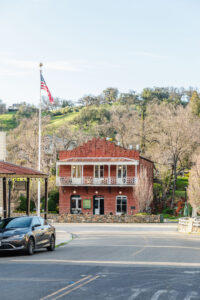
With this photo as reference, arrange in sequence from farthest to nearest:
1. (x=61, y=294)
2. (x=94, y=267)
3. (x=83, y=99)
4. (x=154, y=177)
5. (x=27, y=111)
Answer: (x=83, y=99)
(x=27, y=111)
(x=154, y=177)
(x=94, y=267)
(x=61, y=294)

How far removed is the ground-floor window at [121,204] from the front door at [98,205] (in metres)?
1.90

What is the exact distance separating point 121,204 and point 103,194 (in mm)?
2412

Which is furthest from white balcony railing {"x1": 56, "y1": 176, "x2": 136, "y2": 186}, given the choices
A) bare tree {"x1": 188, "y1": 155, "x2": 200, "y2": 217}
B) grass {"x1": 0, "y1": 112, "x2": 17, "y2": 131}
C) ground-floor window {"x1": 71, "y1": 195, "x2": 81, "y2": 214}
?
grass {"x1": 0, "y1": 112, "x2": 17, "y2": 131}

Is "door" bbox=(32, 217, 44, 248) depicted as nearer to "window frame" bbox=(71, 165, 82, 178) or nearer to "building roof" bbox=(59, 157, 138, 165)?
"building roof" bbox=(59, 157, 138, 165)

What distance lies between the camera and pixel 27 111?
163125 millimetres

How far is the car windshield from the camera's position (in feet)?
72.6

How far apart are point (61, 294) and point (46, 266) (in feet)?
18.7

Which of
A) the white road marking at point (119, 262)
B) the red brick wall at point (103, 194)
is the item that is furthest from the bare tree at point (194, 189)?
the white road marking at point (119, 262)

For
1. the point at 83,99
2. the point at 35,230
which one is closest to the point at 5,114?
the point at 83,99

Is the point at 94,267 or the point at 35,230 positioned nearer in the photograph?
the point at 94,267

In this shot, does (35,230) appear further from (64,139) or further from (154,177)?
(64,139)

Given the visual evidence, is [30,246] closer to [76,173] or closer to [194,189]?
[194,189]

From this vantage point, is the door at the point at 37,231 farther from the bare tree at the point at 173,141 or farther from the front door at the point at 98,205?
Result: the bare tree at the point at 173,141

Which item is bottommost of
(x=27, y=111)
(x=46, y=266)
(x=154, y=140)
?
(x=46, y=266)
